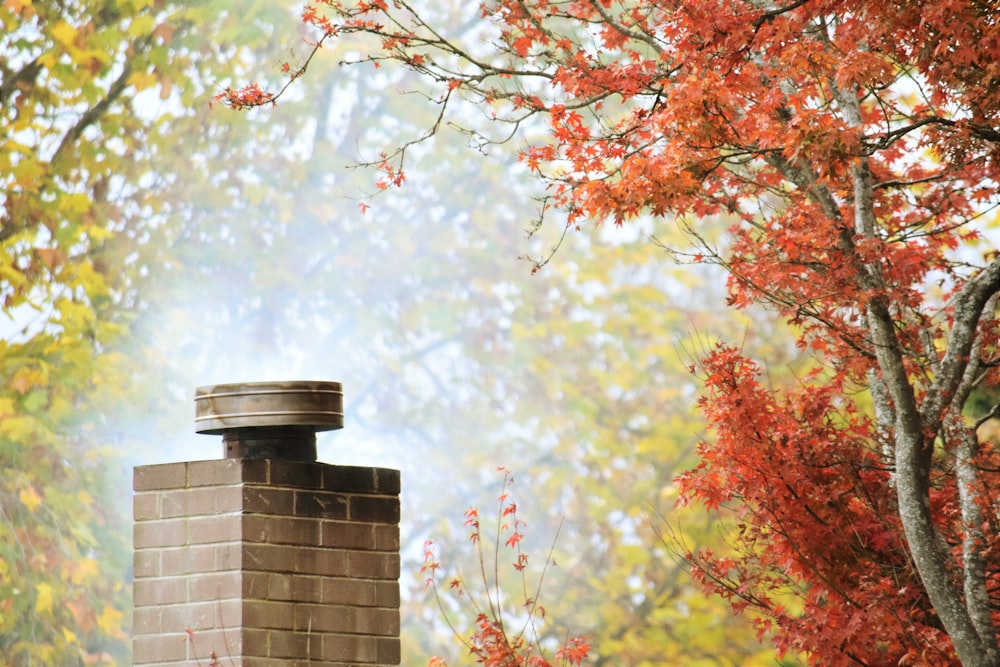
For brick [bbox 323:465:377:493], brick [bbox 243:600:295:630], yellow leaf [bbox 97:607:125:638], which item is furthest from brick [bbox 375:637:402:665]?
yellow leaf [bbox 97:607:125:638]

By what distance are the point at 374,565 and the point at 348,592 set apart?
4.0 inches

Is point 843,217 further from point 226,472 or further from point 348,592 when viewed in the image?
point 226,472

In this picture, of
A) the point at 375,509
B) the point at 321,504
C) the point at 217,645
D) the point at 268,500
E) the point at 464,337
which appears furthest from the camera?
the point at 464,337

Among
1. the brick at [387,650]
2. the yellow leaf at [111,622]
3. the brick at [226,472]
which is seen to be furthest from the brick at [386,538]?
the yellow leaf at [111,622]

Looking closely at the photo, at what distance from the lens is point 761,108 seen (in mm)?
4105

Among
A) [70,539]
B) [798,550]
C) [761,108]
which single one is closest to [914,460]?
[798,550]

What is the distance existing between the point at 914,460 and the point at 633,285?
19.6 ft

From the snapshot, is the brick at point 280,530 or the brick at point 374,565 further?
the brick at point 374,565

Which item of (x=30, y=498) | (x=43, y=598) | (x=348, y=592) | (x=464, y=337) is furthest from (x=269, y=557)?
(x=464, y=337)

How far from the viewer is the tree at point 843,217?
3.59 m

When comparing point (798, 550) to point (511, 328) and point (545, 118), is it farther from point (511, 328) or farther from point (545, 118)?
point (545, 118)

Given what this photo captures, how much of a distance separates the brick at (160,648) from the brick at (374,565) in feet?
1.37

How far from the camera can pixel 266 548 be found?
274 cm

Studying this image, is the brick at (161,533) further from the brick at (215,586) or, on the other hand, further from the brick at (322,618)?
the brick at (322,618)
